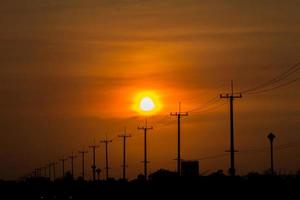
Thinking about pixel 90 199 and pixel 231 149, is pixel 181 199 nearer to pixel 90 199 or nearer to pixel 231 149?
pixel 231 149

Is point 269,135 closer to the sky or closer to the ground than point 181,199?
closer to the sky

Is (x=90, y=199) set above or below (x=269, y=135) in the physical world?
below

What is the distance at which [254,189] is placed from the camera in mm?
88875

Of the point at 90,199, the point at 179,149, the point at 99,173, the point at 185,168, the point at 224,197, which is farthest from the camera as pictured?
the point at 99,173

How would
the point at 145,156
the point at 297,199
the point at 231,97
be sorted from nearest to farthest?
the point at 297,199 < the point at 231,97 < the point at 145,156

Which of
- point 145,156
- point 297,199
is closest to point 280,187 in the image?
point 297,199

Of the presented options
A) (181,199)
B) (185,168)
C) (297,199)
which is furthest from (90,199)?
(185,168)

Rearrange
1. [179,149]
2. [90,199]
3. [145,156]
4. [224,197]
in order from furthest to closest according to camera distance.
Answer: [145,156], [179,149], [90,199], [224,197]

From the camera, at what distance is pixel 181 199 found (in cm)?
8981

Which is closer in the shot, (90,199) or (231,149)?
(231,149)

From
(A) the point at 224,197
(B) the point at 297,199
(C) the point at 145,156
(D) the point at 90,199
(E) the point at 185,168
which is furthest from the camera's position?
(E) the point at 185,168

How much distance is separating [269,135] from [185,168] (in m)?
79.5

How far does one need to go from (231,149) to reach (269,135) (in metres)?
4.45

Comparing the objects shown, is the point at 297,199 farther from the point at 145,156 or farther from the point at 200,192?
the point at 145,156
